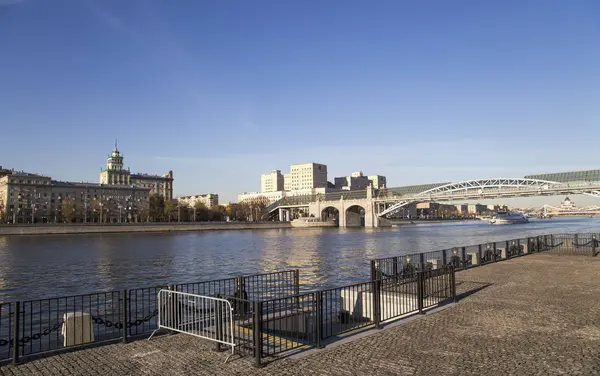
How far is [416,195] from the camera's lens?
147m

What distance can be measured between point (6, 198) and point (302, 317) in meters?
156

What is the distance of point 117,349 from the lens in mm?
10062

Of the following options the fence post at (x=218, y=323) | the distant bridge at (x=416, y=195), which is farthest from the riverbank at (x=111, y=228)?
the fence post at (x=218, y=323)

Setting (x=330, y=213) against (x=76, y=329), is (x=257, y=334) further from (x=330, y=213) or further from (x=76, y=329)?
(x=330, y=213)

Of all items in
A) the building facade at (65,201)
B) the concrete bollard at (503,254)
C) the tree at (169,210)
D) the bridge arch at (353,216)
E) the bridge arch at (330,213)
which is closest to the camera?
the concrete bollard at (503,254)

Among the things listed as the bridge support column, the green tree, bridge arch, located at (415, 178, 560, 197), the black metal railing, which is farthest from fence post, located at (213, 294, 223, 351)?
the green tree

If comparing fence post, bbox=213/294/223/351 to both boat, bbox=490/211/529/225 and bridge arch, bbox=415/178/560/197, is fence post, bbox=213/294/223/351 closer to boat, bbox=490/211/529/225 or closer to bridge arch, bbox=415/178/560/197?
bridge arch, bbox=415/178/560/197

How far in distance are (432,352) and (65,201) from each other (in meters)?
150

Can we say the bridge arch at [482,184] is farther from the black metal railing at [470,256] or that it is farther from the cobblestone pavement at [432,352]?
the cobblestone pavement at [432,352]

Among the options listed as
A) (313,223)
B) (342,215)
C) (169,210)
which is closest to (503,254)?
(169,210)

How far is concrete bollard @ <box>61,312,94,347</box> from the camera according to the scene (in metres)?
10.2

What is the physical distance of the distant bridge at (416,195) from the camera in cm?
11698

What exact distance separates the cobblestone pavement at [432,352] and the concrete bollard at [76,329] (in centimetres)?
51

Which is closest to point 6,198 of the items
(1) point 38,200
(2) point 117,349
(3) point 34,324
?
(1) point 38,200
